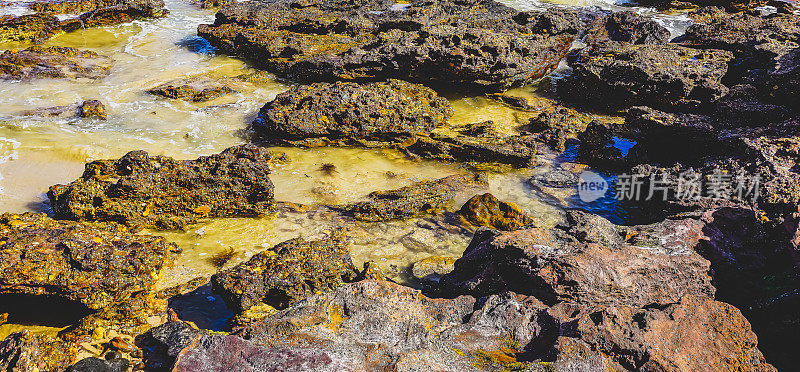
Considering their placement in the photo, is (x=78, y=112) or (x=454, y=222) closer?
(x=454, y=222)

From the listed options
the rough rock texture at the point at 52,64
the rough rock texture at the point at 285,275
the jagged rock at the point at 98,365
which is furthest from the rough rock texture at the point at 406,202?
the rough rock texture at the point at 52,64

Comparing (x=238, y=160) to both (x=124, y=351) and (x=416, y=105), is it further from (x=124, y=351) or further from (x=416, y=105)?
(x=416, y=105)

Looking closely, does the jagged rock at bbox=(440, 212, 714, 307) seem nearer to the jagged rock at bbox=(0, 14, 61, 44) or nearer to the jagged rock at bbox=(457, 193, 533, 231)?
the jagged rock at bbox=(457, 193, 533, 231)

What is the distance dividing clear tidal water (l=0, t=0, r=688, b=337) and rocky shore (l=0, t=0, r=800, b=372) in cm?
15

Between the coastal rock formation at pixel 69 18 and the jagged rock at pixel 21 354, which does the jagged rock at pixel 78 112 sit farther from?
the jagged rock at pixel 21 354

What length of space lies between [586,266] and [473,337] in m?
1.18

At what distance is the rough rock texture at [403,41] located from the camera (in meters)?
8.90

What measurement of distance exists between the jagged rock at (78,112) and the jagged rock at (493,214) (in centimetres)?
622

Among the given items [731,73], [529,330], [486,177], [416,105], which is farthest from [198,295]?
[731,73]

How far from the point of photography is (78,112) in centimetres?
800

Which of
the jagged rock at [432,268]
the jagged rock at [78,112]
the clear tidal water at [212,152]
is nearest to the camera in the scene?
the jagged rock at [432,268]

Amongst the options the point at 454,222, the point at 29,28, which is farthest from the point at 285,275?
the point at 29,28

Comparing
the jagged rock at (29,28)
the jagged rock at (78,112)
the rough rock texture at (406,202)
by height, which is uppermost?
the jagged rock at (29,28)

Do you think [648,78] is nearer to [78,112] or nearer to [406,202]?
[406,202]
